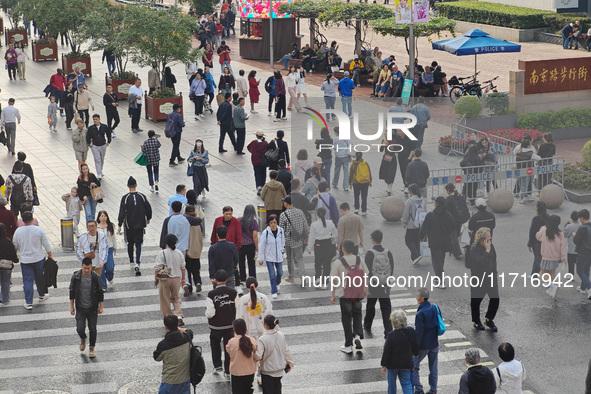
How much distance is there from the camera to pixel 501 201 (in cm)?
1802

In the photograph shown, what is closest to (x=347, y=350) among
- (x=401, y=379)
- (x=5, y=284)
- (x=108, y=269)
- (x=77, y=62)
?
(x=401, y=379)

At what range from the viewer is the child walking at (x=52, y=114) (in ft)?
88.2

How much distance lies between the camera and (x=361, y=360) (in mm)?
12531

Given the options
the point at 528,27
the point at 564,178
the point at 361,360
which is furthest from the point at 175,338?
the point at 528,27

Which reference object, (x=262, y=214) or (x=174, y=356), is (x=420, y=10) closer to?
(x=262, y=214)

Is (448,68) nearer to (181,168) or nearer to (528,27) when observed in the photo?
(528,27)

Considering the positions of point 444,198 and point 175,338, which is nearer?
point 175,338

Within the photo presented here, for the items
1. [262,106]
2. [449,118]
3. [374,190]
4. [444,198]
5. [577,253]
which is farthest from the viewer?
[262,106]

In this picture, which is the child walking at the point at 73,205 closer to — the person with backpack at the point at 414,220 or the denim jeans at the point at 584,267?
the person with backpack at the point at 414,220

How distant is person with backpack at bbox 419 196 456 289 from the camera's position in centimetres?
1497

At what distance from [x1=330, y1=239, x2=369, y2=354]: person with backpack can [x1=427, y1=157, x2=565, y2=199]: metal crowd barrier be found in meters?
5.67

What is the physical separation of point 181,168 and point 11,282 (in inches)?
309

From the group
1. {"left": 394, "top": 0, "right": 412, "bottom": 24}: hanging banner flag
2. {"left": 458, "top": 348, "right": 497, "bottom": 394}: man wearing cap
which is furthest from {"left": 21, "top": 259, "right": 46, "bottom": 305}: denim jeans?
{"left": 394, "top": 0, "right": 412, "bottom": 24}: hanging banner flag

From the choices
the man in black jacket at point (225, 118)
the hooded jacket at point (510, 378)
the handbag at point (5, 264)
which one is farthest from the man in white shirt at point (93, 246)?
the man in black jacket at point (225, 118)
